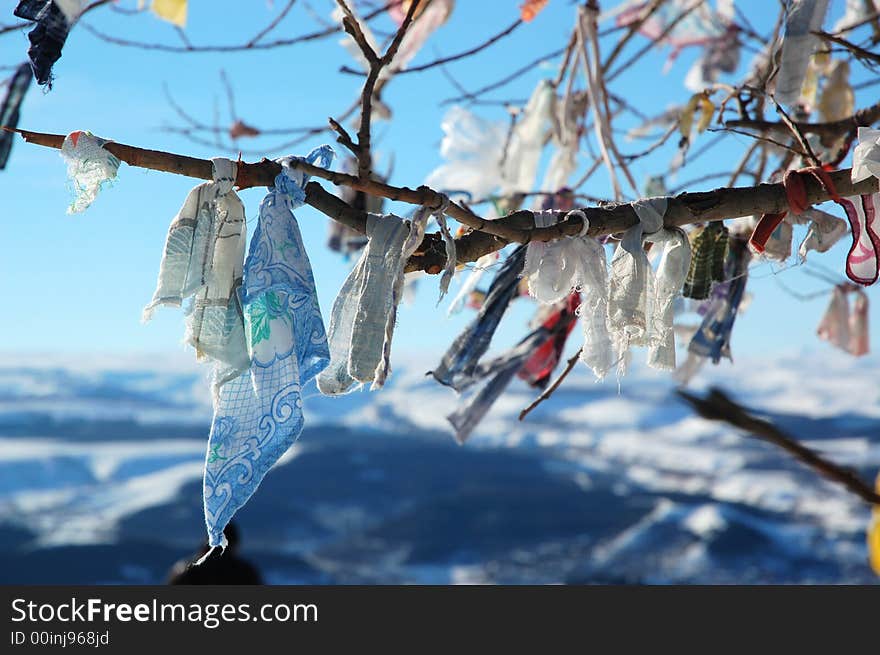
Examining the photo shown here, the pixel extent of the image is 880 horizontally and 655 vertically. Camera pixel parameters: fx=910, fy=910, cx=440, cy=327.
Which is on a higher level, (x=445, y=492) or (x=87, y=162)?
(x=87, y=162)

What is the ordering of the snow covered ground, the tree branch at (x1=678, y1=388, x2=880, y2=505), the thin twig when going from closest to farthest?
the tree branch at (x1=678, y1=388, x2=880, y2=505)
the thin twig
the snow covered ground

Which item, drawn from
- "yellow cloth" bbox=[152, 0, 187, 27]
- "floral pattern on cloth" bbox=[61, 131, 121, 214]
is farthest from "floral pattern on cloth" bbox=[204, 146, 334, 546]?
"yellow cloth" bbox=[152, 0, 187, 27]

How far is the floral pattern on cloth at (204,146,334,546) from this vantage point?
1.01m

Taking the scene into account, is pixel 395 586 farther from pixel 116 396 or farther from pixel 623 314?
pixel 116 396

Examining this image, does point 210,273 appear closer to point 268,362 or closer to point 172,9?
point 268,362

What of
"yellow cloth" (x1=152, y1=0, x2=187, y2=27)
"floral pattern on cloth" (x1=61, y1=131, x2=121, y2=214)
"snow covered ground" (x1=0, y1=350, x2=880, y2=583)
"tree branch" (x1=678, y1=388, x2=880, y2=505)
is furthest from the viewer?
"snow covered ground" (x1=0, y1=350, x2=880, y2=583)

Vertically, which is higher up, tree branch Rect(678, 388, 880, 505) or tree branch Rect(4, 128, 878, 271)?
tree branch Rect(4, 128, 878, 271)

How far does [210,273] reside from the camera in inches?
40.8

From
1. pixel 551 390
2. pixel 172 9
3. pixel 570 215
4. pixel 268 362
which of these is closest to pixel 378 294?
pixel 268 362

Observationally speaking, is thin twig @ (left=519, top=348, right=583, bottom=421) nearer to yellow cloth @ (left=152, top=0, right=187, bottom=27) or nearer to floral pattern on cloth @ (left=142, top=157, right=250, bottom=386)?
floral pattern on cloth @ (left=142, top=157, right=250, bottom=386)

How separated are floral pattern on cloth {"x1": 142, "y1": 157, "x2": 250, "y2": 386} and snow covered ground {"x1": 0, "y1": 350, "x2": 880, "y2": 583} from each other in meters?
4.46

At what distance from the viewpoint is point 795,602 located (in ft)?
6.10

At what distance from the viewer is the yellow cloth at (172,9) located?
1.92 m

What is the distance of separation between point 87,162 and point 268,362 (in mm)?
286
